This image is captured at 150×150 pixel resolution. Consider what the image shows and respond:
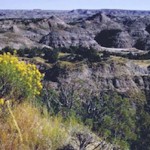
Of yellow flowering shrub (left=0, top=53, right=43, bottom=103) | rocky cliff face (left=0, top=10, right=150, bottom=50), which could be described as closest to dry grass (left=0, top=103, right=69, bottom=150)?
yellow flowering shrub (left=0, top=53, right=43, bottom=103)

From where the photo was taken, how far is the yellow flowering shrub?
9.53 metres

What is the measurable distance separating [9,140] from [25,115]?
97cm

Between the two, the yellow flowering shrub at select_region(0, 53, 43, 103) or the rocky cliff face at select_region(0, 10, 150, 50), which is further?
the rocky cliff face at select_region(0, 10, 150, 50)

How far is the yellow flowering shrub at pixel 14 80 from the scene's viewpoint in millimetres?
9531

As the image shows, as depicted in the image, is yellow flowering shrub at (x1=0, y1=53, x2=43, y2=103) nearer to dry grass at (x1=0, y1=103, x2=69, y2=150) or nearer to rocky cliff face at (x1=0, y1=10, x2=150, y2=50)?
dry grass at (x1=0, y1=103, x2=69, y2=150)

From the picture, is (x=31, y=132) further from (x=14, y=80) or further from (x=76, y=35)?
(x=76, y=35)

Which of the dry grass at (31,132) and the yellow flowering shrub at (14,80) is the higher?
the yellow flowering shrub at (14,80)

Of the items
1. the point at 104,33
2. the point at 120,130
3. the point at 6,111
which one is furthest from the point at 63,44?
the point at 6,111

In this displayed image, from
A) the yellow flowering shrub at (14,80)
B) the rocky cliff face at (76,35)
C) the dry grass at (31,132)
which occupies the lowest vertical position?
the rocky cliff face at (76,35)

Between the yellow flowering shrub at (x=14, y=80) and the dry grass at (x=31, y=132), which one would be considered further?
the yellow flowering shrub at (x=14, y=80)

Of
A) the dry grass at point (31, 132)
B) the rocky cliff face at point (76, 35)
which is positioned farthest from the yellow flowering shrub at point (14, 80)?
the rocky cliff face at point (76, 35)

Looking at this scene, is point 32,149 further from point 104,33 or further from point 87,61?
point 104,33

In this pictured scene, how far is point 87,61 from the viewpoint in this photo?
2247 inches

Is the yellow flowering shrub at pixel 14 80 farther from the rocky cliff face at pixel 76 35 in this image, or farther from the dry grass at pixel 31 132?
the rocky cliff face at pixel 76 35
